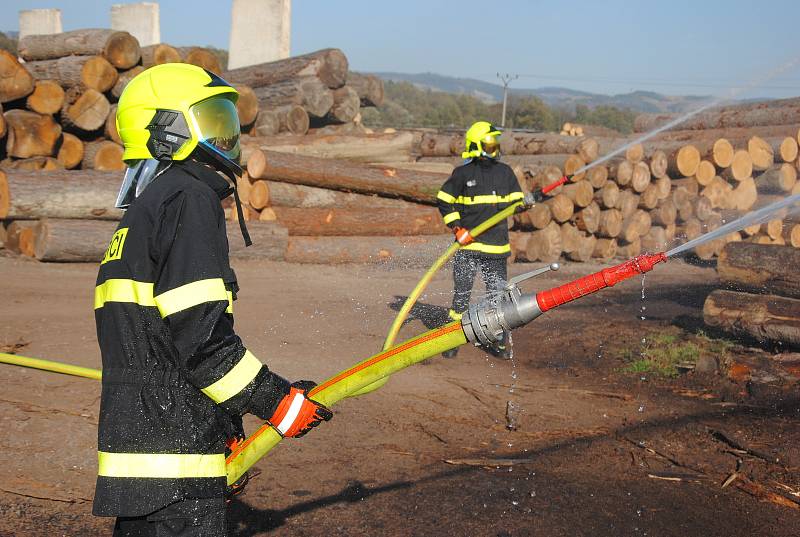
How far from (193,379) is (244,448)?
1.49ft

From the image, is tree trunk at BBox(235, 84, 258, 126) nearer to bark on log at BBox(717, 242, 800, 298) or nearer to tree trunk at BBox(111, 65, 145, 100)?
tree trunk at BBox(111, 65, 145, 100)

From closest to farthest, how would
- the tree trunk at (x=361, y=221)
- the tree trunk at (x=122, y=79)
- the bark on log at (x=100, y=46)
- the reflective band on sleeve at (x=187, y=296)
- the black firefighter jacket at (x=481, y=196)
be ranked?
the reflective band on sleeve at (x=187, y=296) → the black firefighter jacket at (x=481, y=196) → the tree trunk at (x=361, y=221) → the bark on log at (x=100, y=46) → the tree trunk at (x=122, y=79)

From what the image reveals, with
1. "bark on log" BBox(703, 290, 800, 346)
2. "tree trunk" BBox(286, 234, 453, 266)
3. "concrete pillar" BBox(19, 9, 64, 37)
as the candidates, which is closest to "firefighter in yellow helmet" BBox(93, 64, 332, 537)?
"bark on log" BBox(703, 290, 800, 346)

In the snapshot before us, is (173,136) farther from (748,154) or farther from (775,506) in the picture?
(748,154)

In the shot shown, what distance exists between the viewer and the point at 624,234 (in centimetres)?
1445

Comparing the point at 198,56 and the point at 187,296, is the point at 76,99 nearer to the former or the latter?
the point at 198,56

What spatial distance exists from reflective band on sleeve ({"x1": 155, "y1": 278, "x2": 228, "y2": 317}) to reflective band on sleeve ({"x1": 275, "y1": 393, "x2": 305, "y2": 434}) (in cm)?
41

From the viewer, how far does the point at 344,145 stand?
1500cm

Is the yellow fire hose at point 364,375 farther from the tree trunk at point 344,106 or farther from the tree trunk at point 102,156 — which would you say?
the tree trunk at point 344,106

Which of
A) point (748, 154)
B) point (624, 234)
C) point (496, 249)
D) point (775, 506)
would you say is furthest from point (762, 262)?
point (748, 154)

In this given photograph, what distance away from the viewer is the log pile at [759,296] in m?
7.39

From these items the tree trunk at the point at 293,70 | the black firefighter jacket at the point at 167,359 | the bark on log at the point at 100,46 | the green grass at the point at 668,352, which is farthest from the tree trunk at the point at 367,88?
the black firefighter jacket at the point at 167,359

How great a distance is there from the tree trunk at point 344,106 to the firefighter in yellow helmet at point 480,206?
1100 cm

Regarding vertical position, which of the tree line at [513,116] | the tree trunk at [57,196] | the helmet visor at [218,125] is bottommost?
the tree line at [513,116]
